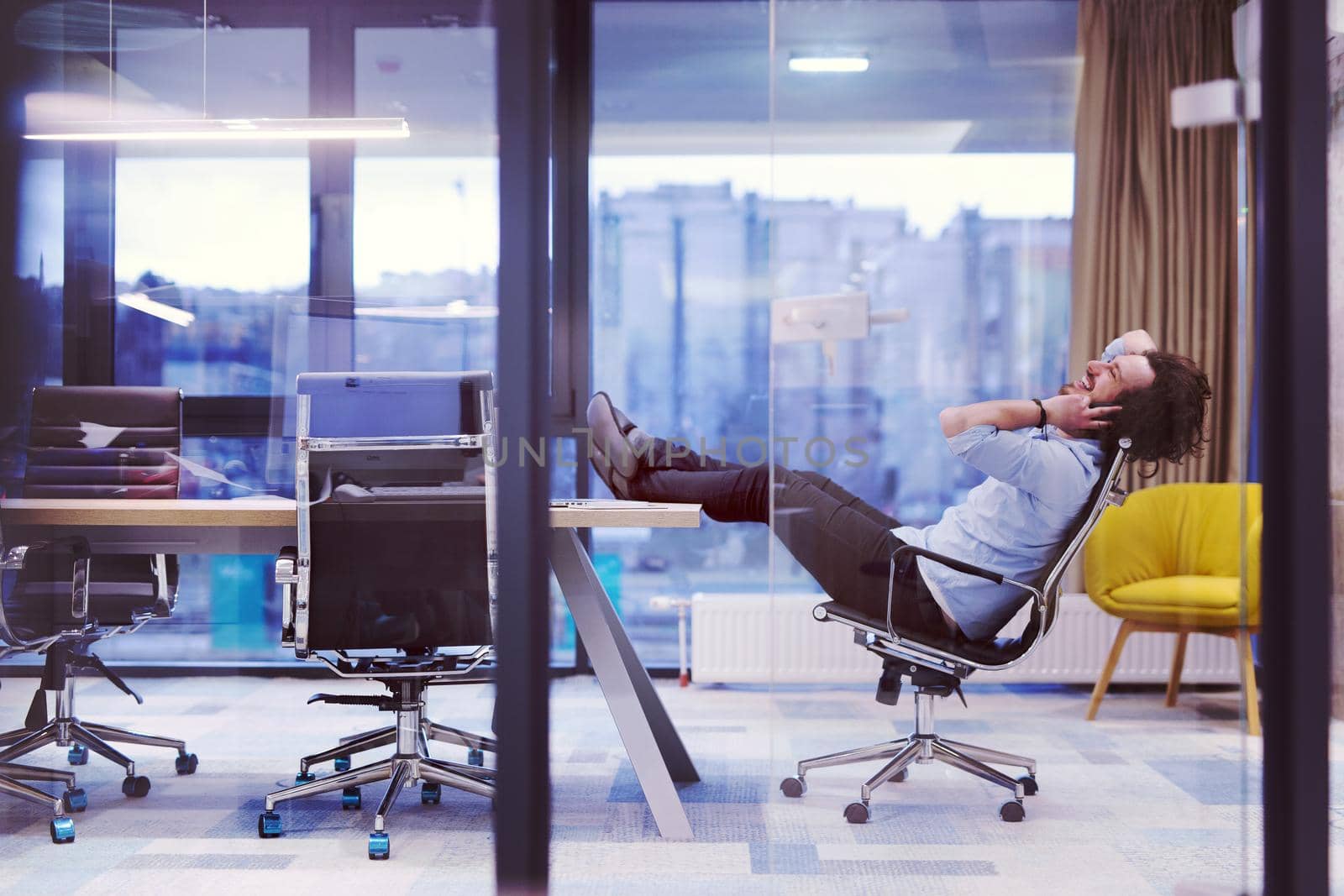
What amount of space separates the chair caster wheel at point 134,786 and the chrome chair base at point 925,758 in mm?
1691

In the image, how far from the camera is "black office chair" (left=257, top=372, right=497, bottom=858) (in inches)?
93.7

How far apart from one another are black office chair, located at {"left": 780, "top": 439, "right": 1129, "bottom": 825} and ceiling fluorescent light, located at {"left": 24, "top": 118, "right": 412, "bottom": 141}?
2.49 metres

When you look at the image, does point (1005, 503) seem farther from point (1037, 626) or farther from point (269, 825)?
point (269, 825)

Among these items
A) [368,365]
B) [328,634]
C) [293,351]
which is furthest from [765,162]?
[328,634]

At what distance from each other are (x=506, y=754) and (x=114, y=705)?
7.74 feet

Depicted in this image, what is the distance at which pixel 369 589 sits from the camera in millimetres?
2424

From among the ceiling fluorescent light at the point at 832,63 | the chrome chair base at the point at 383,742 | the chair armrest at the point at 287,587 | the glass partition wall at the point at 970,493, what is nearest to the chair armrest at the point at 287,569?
the chair armrest at the point at 287,587

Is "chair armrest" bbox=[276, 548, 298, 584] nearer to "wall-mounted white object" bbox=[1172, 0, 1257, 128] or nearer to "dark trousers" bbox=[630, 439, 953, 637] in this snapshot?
"dark trousers" bbox=[630, 439, 953, 637]

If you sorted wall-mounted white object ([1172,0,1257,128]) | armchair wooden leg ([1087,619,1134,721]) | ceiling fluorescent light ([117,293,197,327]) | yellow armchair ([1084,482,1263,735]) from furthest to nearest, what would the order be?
ceiling fluorescent light ([117,293,197,327]), armchair wooden leg ([1087,619,1134,721]), yellow armchair ([1084,482,1263,735]), wall-mounted white object ([1172,0,1257,128])

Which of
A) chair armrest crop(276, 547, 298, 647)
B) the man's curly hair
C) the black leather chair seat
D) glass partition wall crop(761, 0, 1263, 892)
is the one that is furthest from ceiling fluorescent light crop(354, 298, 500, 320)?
the man's curly hair

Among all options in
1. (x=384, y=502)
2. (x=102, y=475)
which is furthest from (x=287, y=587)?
(x=102, y=475)

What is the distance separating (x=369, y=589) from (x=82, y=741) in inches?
42.0

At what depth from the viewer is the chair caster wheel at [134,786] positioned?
272 cm

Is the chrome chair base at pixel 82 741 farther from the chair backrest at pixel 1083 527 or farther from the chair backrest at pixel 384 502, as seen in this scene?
the chair backrest at pixel 1083 527
